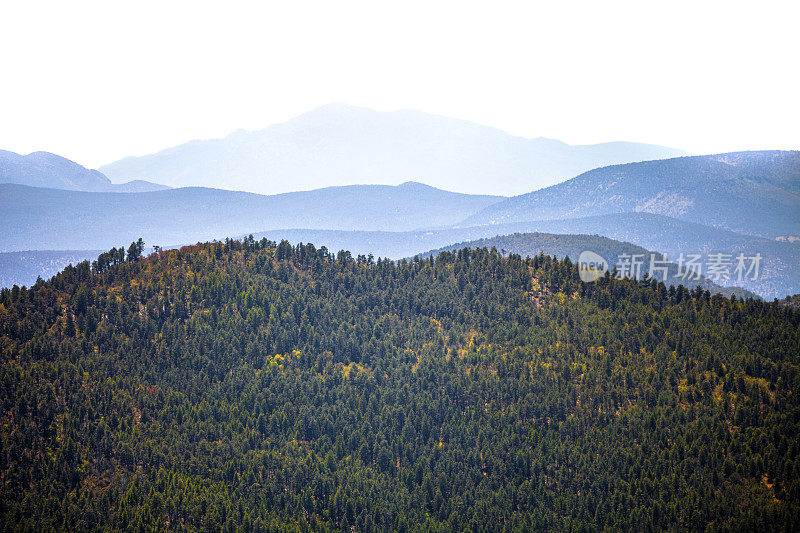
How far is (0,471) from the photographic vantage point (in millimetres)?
100312

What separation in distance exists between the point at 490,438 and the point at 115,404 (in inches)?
2669

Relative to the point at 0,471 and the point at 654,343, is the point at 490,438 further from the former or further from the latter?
the point at 0,471

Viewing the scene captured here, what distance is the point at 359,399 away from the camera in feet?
422

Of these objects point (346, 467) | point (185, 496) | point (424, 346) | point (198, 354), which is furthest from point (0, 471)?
point (424, 346)

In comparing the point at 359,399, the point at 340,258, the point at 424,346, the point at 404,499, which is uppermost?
the point at 340,258

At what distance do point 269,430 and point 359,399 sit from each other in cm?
1834

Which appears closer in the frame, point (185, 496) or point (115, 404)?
point (185, 496)

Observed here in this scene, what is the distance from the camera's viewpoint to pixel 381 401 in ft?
423

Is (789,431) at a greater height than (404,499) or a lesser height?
greater

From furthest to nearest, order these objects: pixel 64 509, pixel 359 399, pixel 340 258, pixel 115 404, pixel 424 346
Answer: pixel 340 258, pixel 424 346, pixel 359 399, pixel 115 404, pixel 64 509

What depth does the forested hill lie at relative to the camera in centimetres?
10362

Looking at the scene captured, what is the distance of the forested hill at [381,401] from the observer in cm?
10362

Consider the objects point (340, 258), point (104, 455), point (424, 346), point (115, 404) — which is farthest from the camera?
point (340, 258)

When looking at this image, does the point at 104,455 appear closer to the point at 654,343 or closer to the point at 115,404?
the point at 115,404
